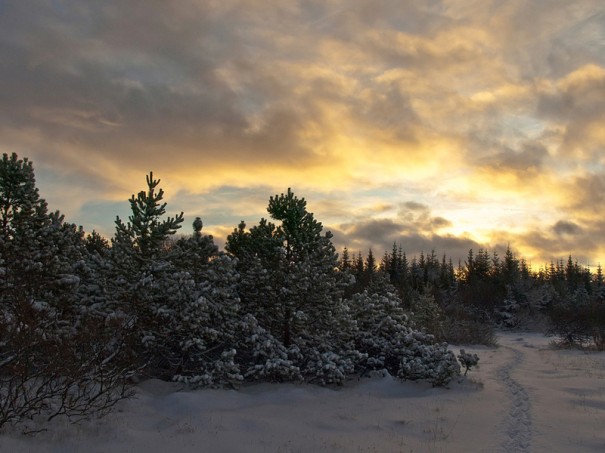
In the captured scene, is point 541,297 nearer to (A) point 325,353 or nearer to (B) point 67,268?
(A) point 325,353

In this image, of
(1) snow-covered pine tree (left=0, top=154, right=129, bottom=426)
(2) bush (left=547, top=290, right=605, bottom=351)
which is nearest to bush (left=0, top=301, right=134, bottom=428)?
(1) snow-covered pine tree (left=0, top=154, right=129, bottom=426)

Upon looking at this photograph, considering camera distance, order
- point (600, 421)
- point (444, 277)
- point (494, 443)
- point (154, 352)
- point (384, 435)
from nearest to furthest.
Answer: point (494, 443) → point (384, 435) → point (600, 421) → point (154, 352) → point (444, 277)

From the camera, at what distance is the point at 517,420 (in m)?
13.4

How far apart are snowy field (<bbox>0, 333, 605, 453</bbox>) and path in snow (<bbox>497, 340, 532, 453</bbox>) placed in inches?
1.0

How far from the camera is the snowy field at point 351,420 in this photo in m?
11.0

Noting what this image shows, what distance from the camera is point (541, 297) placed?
221ft

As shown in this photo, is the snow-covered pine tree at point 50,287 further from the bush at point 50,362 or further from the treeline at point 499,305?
the treeline at point 499,305

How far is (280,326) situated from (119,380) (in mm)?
7021

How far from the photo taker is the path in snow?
11.1m

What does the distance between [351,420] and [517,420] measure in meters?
4.65

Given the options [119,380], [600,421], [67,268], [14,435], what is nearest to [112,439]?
[14,435]

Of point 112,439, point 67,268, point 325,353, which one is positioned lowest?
point 112,439

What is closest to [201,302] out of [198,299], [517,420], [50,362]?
[198,299]

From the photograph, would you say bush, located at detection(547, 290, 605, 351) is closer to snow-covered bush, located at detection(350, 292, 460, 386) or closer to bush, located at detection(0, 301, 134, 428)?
snow-covered bush, located at detection(350, 292, 460, 386)
